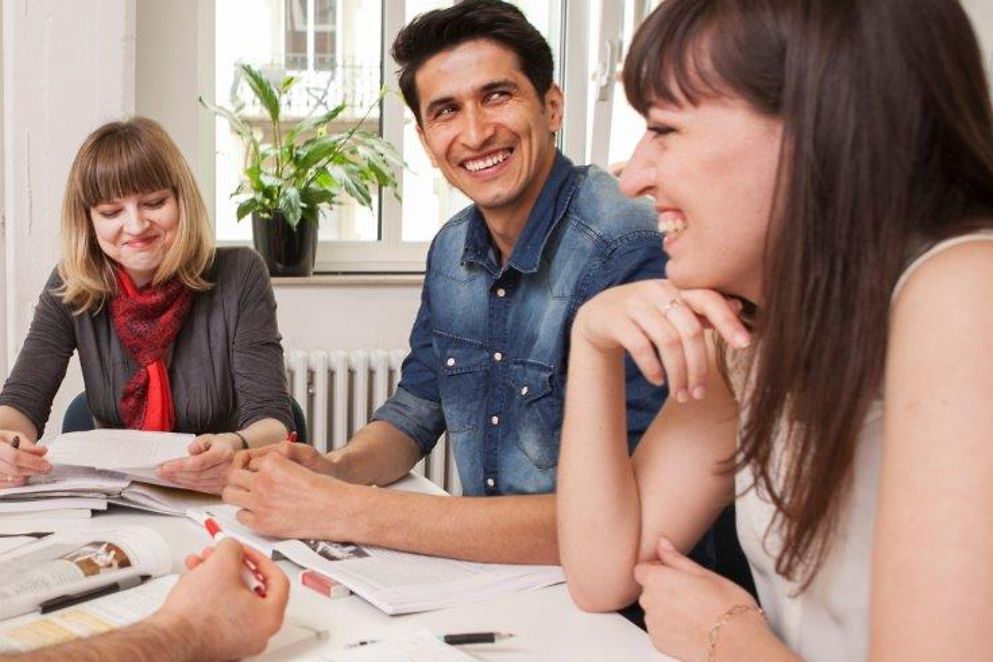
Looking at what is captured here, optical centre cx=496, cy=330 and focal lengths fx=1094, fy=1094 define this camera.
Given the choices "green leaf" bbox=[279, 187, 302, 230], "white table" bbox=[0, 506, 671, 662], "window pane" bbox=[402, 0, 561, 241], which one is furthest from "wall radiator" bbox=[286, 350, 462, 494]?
"white table" bbox=[0, 506, 671, 662]

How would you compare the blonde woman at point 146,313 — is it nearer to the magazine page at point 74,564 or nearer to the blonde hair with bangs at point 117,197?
the blonde hair with bangs at point 117,197

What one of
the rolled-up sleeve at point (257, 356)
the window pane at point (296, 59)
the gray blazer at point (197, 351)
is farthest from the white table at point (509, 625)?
the window pane at point (296, 59)

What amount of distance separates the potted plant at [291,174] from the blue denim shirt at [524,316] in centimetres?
133

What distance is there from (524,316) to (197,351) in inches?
33.0

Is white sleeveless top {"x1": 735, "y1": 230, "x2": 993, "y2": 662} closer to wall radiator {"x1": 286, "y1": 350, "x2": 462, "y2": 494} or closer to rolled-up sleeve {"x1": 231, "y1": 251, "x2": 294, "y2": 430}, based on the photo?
rolled-up sleeve {"x1": 231, "y1": 251, "x2": 294, "y2": 430}

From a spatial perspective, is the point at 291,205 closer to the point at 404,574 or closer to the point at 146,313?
the point at 146,313

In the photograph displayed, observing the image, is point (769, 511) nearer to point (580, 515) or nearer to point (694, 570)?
point (694, 570)

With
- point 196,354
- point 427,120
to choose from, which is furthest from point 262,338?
point 427,120

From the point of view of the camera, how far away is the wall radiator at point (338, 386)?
3043mm

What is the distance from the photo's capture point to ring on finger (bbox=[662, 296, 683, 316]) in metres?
1.07

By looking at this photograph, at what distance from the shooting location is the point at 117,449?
5.14ft

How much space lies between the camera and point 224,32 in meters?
3.20

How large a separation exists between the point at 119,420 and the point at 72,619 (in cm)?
116

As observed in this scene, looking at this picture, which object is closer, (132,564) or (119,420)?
(132,564)
